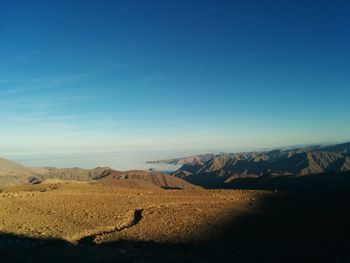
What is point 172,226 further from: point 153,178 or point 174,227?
point 153,178

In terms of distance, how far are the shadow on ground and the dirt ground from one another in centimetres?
4

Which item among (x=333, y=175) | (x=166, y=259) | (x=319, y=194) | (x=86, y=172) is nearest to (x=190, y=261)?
(x=166, y=259)

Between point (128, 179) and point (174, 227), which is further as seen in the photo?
point (128, 179)

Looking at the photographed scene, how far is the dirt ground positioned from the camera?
48.0 feet

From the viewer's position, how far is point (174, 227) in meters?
20.1

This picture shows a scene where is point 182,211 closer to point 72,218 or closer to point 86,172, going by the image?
point 72,218

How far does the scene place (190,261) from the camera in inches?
537

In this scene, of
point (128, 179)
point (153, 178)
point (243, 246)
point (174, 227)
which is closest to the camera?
point (243, 246)

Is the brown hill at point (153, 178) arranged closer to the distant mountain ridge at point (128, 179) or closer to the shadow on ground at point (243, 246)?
the distant mountain ridge at point (128, 179)

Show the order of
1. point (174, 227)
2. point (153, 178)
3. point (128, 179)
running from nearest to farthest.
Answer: point (174, 227), point (128, 179), point (153, 178)

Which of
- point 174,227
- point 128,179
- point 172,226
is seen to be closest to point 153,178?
point 128,179

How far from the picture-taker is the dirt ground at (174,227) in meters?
14.6

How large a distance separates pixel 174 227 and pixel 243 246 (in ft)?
15.7

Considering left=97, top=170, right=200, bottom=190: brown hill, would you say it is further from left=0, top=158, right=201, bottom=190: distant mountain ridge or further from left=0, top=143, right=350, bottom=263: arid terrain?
left=0, top=143, right=350, bottom=263: arid terrain
